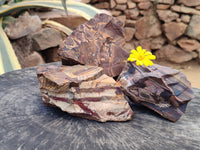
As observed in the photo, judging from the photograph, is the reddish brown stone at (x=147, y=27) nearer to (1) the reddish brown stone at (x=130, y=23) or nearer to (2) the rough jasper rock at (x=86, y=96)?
(1) the reddish brown stone at (x=130, y=23)

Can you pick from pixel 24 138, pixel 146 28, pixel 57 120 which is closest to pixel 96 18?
pixel 57 120

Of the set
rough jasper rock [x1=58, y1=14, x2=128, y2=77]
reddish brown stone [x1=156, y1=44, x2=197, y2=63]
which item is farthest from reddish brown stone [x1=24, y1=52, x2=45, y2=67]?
reddish brown stone [x1=156, y1=44, x2=197, y2=63]

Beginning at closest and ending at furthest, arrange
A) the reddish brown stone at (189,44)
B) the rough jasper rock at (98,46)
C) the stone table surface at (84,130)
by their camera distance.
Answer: the stone table surface at (84,130) < the rough jasper rock at (98,46) < the reddish brown stone at (189,44)

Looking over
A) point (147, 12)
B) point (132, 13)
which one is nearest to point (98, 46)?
point (132, 13)

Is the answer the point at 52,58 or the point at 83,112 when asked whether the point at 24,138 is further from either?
the point at 52,58

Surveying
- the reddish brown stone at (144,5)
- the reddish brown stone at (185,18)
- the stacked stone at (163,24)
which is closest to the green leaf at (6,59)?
the stacked stone at (163,24)
